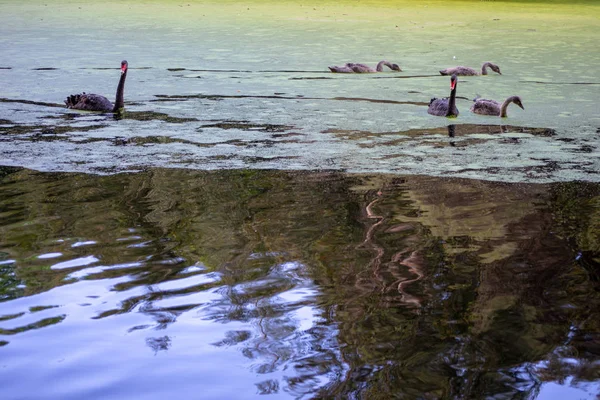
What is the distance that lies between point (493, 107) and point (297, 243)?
3956 millimetres

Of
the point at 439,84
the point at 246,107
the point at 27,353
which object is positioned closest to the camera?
the point at 27,353

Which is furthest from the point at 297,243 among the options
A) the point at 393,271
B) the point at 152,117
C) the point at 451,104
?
the point at 451,104

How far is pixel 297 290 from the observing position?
125 inches

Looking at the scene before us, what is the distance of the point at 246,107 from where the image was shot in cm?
746

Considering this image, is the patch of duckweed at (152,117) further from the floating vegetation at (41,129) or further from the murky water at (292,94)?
the floating vegetation at (41,129)

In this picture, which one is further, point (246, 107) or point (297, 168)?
point (246, 107)

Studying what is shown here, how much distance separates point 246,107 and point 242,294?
4.46 meters

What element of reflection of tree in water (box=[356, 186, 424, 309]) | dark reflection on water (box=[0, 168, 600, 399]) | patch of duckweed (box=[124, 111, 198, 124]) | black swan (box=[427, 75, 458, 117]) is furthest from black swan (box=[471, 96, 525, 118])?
reflection of tree in water (box=[356, 186, 424, 309])

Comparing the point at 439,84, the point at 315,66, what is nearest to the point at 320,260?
the point at 439,84

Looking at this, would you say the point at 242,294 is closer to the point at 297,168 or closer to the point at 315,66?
the point at 297,168

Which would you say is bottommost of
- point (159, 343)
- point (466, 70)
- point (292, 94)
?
point (159, 343)

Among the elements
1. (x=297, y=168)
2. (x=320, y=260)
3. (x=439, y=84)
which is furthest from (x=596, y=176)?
(x=439, y=84)

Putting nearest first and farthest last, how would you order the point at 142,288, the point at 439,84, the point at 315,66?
the point at 142,288, the point at 439,84, the point at 315,66

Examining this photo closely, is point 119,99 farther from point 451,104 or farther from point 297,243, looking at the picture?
point 297,243
